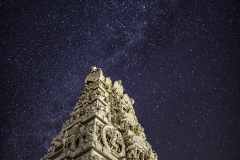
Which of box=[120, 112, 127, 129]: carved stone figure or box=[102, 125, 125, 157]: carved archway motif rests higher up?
box=[120, 112, 127, 129]: carved stone figure

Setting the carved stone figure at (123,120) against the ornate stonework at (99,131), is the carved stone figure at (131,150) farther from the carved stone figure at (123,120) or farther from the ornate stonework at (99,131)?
the carved stone figure at (123,120)

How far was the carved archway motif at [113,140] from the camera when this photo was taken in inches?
648

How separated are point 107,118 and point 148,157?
4361 mm

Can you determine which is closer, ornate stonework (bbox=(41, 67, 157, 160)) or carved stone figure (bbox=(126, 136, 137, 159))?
ornate stonework (bbox=(41, 67, 157, 160))

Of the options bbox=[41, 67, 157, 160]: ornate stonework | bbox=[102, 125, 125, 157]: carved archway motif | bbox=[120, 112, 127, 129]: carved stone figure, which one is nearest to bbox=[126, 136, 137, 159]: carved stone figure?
bbox=[41, 67, 157, 160]: ornate stonework

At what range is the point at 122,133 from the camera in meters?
19.6

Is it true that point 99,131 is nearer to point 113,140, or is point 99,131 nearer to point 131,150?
Answer: point 113,140

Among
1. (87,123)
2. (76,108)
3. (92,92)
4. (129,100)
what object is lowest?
(87,123)

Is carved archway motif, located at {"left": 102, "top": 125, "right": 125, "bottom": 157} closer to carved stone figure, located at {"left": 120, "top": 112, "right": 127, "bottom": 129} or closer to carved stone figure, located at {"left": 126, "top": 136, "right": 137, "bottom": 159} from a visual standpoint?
carved stone figure, located at {"left": 126, "top": 136, "right": 137, "bottom": 159}

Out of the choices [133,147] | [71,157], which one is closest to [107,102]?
[133,147]

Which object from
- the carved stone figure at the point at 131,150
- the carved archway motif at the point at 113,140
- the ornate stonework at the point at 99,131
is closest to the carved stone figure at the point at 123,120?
the ornate stonework at the point at 99,131

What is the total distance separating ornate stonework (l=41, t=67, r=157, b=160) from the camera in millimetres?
15461

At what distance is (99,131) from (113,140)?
1.18 metres

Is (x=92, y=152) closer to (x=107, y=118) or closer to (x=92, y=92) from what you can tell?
(x=107, y=118)
